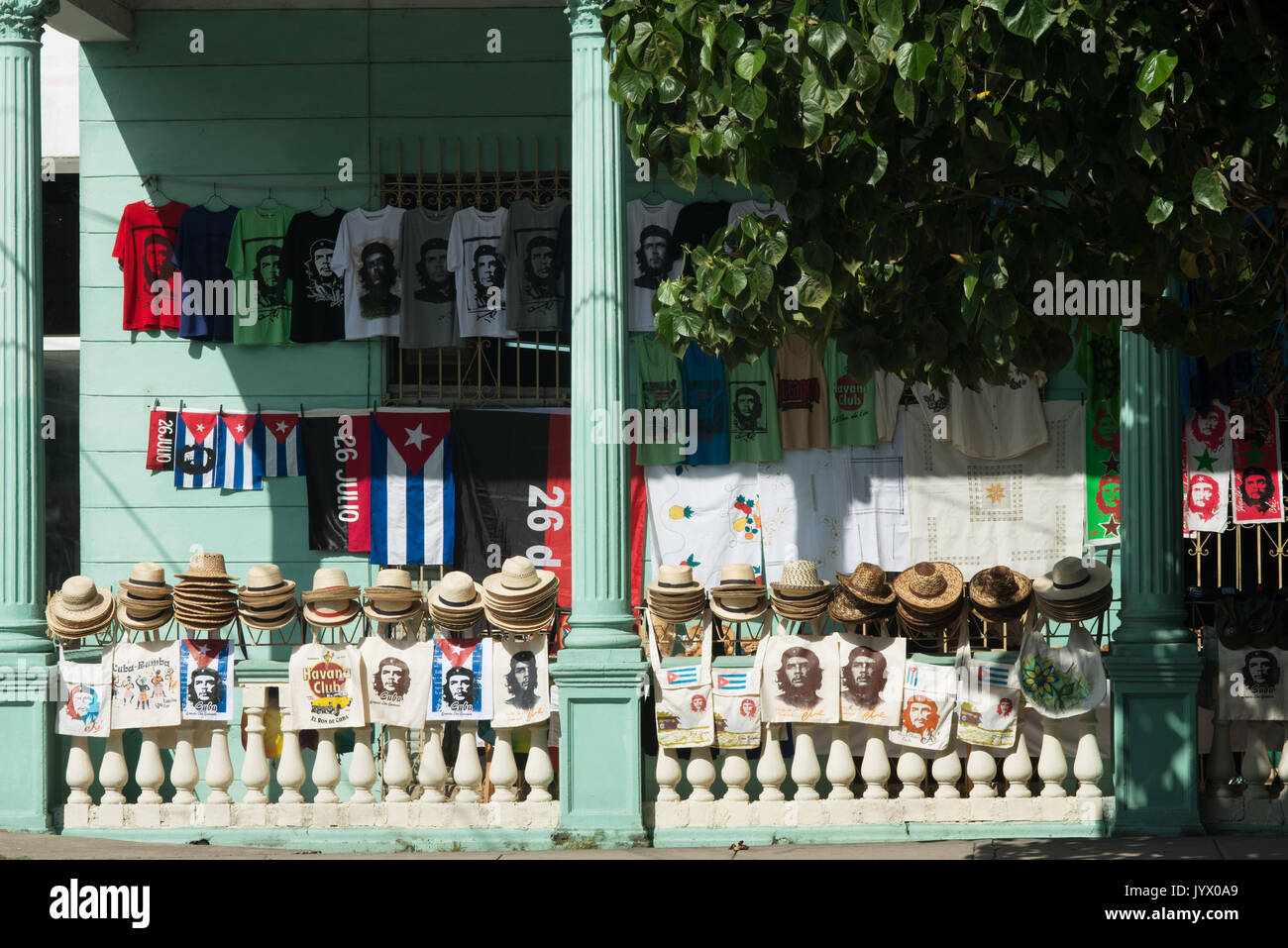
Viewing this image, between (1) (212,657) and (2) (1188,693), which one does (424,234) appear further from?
(2) (1188,693)

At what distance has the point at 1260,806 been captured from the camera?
862 cm

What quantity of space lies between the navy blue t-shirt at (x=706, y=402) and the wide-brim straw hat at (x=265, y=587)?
10.0 ft

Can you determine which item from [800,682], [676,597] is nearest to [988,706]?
[800,682]

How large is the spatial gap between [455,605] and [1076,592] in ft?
12.2

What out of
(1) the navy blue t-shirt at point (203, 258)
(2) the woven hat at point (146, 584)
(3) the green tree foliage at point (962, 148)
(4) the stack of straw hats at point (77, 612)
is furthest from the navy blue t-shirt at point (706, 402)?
(3) the green tree foliage at point (962, 148)

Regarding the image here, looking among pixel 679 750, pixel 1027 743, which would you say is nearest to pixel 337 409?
pixel 679 750

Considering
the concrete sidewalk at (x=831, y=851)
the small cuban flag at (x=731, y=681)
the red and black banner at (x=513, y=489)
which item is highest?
the red and black banner at (x=513, y=489)

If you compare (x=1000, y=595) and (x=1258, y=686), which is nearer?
(x=1258, y=686)

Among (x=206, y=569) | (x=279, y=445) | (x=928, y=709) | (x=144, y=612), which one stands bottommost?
(x=928, y=709)

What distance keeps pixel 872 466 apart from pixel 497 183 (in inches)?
138

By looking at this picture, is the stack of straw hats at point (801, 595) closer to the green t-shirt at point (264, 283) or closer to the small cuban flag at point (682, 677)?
the small cuban flag at point (682, 677)

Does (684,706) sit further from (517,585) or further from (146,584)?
(146,584)

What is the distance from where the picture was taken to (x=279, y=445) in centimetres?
1110

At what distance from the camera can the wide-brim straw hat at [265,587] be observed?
924 centimetres
